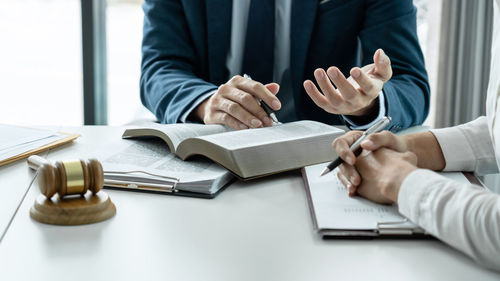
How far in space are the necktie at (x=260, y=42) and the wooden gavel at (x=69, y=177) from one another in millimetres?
937

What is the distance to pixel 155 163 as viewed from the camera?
0.89 m

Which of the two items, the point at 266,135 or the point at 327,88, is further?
the point at 327,88

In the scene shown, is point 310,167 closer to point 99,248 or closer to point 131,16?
point 99,248

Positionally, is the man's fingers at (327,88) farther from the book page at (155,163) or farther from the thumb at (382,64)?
the book page at (155,163)

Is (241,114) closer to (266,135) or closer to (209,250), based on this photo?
(266,135)

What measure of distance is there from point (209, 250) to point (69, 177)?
0.21 m

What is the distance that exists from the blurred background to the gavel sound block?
1835 millimetres

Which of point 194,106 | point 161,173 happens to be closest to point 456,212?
point 161,173

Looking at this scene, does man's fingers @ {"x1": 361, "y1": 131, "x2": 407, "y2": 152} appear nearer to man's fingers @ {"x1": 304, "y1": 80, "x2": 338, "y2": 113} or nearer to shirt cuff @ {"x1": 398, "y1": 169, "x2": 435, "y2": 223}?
shirt cuff @ {"x1": 398, "y1": 169, "x2": 435, "y2": 223}

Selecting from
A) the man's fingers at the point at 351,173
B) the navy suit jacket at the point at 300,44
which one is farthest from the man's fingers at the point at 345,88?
the navy suit jacket at the point at 300,44

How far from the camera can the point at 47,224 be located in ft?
2.19

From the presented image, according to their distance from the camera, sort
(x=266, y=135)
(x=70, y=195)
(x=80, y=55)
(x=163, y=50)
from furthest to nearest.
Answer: (x=80, y=55) → (x=163, y=50) → (x=266, y=135) → (x=70, y=195)

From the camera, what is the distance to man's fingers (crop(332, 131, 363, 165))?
0.78 meters

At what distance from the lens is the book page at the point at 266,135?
0.87 meters
